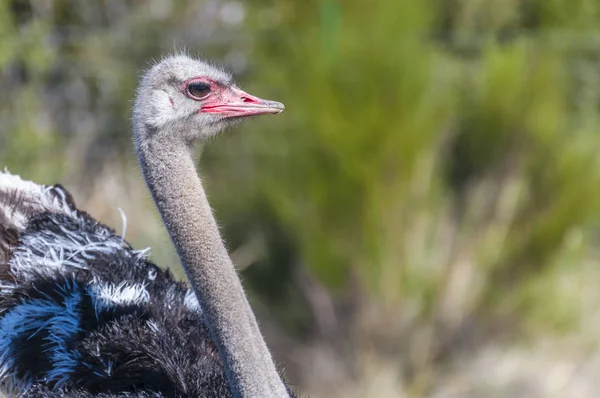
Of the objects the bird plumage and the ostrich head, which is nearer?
the ostrich head

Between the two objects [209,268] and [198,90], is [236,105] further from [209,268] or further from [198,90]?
[209,268]

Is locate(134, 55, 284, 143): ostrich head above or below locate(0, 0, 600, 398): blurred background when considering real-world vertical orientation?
below

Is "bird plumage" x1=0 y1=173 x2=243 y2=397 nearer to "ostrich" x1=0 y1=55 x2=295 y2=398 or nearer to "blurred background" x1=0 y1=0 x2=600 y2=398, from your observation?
"ostrich" x1=0 y1=55 x2=295 y2=398

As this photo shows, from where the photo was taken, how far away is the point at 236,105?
2830mm

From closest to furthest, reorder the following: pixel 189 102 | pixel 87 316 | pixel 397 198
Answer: pixel 189 102
pixel 87 316
pixel 397 198

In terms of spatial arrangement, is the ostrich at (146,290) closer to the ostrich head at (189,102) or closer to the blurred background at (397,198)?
the ostrich head at (189,102)

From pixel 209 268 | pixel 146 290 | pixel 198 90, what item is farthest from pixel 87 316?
pixel 198 90

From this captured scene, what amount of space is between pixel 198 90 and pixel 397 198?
2.93 m

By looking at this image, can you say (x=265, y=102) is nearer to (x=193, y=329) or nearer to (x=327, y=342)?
(x=193, y=329)

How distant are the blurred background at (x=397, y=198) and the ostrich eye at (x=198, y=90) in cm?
255

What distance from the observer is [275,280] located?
5.97 meters

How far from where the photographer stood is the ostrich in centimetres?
260

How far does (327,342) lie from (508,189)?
1317 millimetres

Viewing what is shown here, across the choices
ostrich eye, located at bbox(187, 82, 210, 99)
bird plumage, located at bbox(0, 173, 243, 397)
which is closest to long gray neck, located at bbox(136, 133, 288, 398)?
ostrich eye, located at bbox(187, 82, 210, 99)
